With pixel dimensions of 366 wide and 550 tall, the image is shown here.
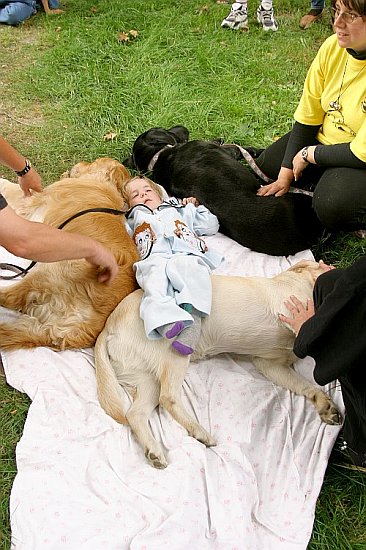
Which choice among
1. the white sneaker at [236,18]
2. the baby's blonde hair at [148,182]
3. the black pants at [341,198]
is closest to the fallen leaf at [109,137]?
the baby's blonde hair at [148,182]

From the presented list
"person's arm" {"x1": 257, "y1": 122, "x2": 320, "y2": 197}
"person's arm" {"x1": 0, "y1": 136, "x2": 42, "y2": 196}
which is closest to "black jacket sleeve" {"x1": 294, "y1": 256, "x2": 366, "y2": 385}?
"person's arm" {"x1": 257, "y1": 122, "x2": 320, "y2": 197}

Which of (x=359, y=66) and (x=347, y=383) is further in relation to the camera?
(x=359, y=66)

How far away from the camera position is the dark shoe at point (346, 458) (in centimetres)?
248

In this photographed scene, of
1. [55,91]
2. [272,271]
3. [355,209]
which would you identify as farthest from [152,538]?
[55,91]

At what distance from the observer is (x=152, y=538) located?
2.17m

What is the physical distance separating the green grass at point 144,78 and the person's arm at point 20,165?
2.51 ft

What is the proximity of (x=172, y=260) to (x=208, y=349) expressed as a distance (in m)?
0.49

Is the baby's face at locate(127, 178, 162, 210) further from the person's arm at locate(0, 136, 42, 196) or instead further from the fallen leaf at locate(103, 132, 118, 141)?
the fallen leaf at locate(103, 132, 118, 141)

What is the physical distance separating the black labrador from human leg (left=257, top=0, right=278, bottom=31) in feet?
9.01

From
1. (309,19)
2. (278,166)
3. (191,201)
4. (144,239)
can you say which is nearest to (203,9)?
(309,19)

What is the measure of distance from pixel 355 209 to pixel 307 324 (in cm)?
147

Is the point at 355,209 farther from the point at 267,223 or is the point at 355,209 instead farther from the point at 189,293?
the point at 189,293

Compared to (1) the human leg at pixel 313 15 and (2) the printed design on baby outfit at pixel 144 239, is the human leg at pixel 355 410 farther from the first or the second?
(1) the human leg at pixel 313 15

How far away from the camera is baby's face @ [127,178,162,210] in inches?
149
